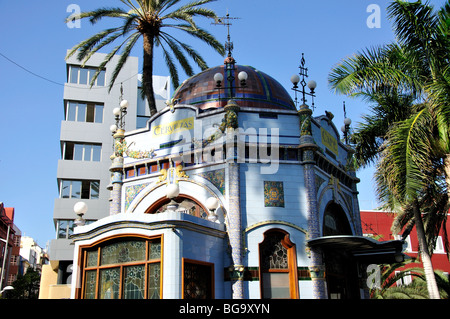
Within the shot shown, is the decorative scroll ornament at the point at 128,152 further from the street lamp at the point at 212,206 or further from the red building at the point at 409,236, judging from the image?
the red building at the point at 409,236

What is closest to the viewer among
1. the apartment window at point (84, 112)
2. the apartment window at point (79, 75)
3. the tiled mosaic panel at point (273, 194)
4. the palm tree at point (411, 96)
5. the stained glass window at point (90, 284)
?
the palm tree at point (411, 96)

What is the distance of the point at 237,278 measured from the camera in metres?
17.6

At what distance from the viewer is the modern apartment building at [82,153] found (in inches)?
1335

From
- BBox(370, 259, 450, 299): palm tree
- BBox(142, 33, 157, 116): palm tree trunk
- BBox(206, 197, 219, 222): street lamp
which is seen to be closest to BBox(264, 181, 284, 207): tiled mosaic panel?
BBox(206, 197, 219, 222): street lamp

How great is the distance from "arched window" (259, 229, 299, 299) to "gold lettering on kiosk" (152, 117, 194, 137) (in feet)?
20.0

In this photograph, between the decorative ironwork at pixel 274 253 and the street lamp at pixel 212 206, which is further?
the decorative ironwork at pixel 274 253

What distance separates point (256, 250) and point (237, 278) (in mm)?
1348

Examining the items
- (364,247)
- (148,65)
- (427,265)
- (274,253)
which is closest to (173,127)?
(148,65)

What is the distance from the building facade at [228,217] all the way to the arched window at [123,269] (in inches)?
1.5

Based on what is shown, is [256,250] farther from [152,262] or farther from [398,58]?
[398,58]

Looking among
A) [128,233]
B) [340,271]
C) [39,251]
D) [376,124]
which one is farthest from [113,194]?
[39,251]

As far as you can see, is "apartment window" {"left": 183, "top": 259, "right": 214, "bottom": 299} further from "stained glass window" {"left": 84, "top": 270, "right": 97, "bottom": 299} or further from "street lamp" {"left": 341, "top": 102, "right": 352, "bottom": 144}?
"street lamp" {"left": 341, "top": 102, "right": 352, "bottom": 144}

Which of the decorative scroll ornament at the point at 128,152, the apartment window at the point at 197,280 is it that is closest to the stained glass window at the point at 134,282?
the apartment window at the point at 197,280

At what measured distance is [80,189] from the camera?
3569 centimetres
